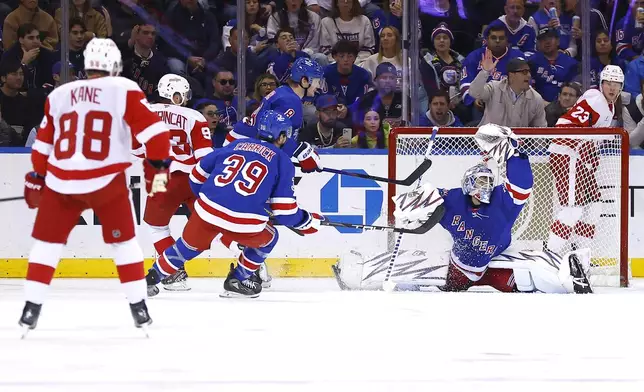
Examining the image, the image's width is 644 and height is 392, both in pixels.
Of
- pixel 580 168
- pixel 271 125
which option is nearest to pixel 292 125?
pixel 271 125

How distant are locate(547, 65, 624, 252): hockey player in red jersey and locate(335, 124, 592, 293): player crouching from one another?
0.54 meters

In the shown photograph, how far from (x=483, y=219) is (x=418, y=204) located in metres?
0.33

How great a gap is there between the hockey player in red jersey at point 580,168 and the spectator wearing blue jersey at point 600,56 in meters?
0.30

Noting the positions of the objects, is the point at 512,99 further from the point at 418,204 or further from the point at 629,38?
the point at 418,204

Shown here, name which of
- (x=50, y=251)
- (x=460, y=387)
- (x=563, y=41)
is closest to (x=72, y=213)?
(x=50, y=251)

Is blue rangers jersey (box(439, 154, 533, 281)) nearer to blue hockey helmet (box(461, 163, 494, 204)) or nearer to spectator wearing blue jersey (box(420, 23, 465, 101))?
blue hockey helmet (box(461, 163, 494, 204))

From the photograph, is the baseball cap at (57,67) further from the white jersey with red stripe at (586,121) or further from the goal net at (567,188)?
the white jersey with red stripe at (586,121)

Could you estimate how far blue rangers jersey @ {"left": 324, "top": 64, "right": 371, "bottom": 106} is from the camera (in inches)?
283

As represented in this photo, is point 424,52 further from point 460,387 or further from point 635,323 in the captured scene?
point 460,387

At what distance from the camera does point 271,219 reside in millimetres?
5820

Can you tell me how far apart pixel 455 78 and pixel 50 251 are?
3.64 meters

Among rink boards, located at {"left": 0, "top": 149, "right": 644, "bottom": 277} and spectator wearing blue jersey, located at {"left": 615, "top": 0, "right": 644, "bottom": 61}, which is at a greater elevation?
spectator wearing blue jersey, located at {"left": 615, "top": 0, "right": 644, "bottom": 61}

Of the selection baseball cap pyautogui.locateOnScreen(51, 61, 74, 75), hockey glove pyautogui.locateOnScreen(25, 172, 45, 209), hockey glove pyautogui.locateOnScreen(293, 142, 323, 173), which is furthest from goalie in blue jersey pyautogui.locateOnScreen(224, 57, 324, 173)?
hockey glove pyautogui.locateOnScreen(25, 172, 45, 209)

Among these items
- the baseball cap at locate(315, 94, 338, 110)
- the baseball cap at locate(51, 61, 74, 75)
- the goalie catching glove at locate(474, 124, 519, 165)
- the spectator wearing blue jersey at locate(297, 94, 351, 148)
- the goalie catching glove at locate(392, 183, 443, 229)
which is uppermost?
the baseball cap at locate(51, 61, 74, 75)
